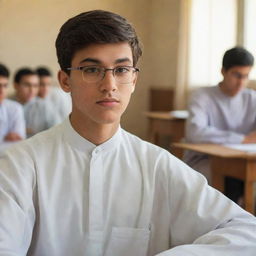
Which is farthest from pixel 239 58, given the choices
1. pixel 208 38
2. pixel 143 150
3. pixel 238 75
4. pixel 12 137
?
pixel 208 38

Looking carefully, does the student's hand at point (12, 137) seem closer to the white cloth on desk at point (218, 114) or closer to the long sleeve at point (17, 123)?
the long sleeve at point (17, 123)

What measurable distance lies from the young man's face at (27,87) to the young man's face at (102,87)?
4.10 metres

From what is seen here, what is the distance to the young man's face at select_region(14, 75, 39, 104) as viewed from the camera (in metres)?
5.23

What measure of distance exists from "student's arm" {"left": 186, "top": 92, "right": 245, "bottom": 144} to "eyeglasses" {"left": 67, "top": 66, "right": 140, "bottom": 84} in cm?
216

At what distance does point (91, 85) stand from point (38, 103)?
4290mm

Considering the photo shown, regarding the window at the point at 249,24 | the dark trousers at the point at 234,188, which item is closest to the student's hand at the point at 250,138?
the dark trousers at the point at 234,188

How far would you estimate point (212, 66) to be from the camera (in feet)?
19.6

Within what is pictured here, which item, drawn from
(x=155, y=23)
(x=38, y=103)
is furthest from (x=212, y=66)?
(x=38, y=103)

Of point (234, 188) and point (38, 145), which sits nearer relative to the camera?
point (38, 145)

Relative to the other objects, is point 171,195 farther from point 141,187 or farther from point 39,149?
point 39,149

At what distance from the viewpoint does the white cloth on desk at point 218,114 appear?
3.50 meters

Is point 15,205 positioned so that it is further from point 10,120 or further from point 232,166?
point 10,120

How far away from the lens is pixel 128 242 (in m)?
1.25

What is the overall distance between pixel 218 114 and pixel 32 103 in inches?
99.9
